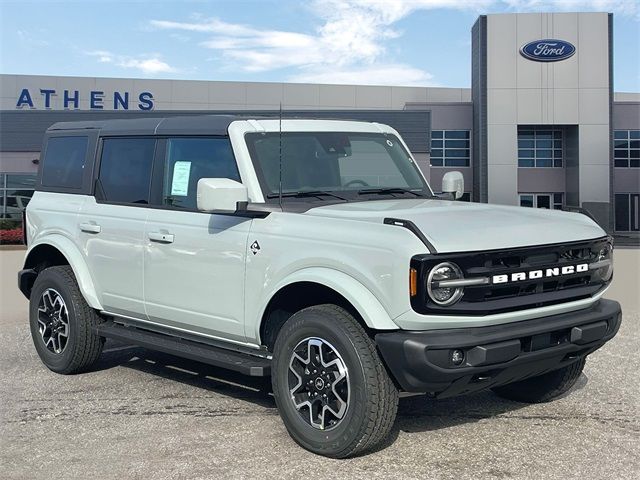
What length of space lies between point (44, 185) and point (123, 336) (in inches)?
76.9

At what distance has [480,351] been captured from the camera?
4074 mm

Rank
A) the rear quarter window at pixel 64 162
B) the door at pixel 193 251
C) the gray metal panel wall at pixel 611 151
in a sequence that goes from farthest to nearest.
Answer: the gray metal panel wall at pixel 611 151
the rear quarter window at pixel 64 162
the door at pixel 193 251

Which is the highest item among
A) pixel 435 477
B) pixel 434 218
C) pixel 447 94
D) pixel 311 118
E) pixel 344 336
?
pixel 447 94

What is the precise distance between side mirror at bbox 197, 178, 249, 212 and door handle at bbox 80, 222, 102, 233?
5.57ft

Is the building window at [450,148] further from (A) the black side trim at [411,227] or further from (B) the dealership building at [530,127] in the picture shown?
(A) the black side trim at [411,227]

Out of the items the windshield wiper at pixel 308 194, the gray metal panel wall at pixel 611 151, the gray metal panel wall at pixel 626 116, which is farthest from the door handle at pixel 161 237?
the gray metal panel wall at pixel 626 116

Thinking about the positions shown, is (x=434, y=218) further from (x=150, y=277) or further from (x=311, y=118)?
(x=150, y=277)

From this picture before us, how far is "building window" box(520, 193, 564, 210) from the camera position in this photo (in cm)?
4188

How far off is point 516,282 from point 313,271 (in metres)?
1.17

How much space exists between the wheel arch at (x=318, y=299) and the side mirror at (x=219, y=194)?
0.61 m

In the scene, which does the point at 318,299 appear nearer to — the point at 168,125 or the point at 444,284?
the point at 444,284

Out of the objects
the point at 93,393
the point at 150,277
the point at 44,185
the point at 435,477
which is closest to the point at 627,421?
the point at 435,477

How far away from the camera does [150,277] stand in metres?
5.63

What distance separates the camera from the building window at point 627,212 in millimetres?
42438
